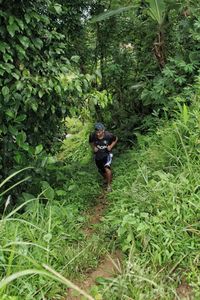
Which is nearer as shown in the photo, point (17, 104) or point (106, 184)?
point (17, 104)

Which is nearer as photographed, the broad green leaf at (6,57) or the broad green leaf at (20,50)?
the broad green leaf at (6,57)

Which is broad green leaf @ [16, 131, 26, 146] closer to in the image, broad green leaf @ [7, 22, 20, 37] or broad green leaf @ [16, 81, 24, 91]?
broad green leaf @ [16, 81, 24, 91]

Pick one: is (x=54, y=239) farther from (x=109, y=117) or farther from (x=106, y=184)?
(x=109, y=117)

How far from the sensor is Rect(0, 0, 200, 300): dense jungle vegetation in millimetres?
3231

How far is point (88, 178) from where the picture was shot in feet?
19.5

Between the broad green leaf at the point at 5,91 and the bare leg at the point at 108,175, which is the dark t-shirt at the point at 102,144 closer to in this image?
the bare leg at the point at 108,175

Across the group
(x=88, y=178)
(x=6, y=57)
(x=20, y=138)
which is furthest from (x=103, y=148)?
(x=6, y=57)

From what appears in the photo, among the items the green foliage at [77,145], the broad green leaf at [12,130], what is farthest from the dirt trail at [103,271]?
the green foliage at [77,145]

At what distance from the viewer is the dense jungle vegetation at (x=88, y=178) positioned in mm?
3231

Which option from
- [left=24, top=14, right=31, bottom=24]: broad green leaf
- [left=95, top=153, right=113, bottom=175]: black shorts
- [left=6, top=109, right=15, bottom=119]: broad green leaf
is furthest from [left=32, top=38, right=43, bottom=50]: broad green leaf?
[left=95, top=153, right=113, bottom=175]: black shorts

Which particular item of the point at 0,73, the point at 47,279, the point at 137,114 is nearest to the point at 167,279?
the point at 47,279

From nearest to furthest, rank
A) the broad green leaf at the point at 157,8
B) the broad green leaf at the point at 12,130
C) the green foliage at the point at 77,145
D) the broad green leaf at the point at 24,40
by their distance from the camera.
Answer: the broad green leaf at the point at 24,40, the broad green leaf at the point at 12,130, the broad green leaf at the point at 157,8, the green foliage at the point at 77,145

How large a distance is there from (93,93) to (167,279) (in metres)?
2.44

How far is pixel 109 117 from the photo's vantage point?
7879 millimetres
